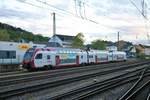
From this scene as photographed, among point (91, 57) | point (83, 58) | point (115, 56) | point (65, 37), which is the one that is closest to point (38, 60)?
point (83, 58)

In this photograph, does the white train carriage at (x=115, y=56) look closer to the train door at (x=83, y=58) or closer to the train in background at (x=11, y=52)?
the train door at (x=83, y=58)

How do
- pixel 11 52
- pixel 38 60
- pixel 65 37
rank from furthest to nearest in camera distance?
pixel 65 37, pixel 11 52, pixel 38 60

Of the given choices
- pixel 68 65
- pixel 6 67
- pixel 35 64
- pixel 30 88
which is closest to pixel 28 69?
pixel 35 64

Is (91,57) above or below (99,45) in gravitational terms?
below

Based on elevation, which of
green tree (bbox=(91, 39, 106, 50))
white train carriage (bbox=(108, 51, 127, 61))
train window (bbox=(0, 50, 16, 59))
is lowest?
white train carriage (bbox=(108, 51, 127, 61))

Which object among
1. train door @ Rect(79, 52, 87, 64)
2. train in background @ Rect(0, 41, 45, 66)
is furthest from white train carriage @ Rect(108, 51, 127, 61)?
train in background @ Rect(0, 41, 45, 66)

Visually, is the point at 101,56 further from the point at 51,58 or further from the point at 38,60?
the point at 38,60

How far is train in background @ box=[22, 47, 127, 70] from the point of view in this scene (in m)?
43.2

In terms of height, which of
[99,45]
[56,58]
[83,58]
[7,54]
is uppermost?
[99,45]

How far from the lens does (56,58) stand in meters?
48.2

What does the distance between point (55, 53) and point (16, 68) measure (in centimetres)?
590

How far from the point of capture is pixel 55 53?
48188mm

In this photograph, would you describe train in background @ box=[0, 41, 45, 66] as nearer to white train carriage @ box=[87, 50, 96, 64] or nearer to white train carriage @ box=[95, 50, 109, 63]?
white train carriage @ box=[87, 50, 96, 64]

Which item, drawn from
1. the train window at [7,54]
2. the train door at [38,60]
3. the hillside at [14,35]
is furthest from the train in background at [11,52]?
the hillside at [14,35]
